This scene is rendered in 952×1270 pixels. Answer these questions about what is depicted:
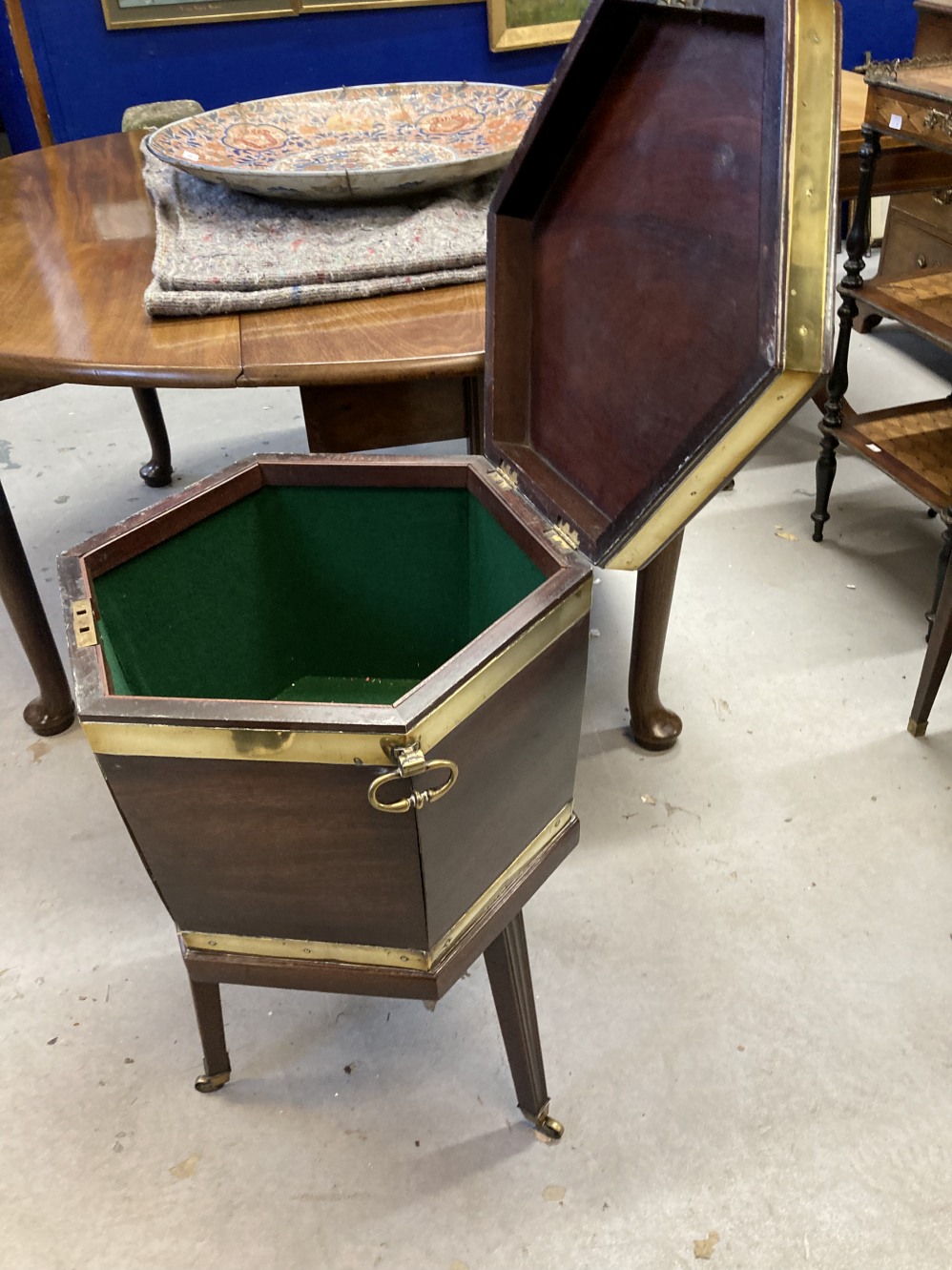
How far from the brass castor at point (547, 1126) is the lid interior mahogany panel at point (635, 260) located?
0.62 metres

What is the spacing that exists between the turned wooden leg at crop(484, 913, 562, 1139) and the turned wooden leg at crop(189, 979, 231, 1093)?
0.96 feet

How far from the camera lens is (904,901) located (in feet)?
4.09

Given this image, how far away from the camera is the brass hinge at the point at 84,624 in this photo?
0.72 m

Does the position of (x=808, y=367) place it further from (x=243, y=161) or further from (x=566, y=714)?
(x=243, y=161)

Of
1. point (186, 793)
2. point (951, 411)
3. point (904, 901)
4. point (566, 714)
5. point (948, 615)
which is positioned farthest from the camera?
point (951, 411)

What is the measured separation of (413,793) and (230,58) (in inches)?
115

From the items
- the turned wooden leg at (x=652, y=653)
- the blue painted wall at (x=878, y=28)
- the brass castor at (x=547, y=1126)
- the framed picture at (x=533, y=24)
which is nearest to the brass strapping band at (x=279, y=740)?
the brass castor at (x=547, y=1126)

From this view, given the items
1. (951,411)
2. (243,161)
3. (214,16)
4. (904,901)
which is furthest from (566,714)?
(214,16)

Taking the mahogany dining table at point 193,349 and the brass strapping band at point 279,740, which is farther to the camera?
the mahogany dining table at point 193,349

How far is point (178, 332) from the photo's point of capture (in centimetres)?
107

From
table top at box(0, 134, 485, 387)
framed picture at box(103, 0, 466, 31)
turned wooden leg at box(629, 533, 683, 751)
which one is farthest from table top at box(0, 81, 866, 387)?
framed picture at box(103, 0, 466, 31)

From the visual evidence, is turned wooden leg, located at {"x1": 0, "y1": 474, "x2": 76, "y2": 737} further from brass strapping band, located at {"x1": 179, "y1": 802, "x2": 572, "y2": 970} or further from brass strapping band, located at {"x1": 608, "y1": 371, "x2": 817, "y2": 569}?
brass strapping band, located at {"x1": 608, "y1": 371, "x2": 817, "y2": 569}

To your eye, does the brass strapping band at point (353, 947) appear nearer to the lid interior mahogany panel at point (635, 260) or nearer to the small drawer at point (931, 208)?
the lid interior mahogany panel at point (635, 260)

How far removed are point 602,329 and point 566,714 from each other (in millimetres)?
348
